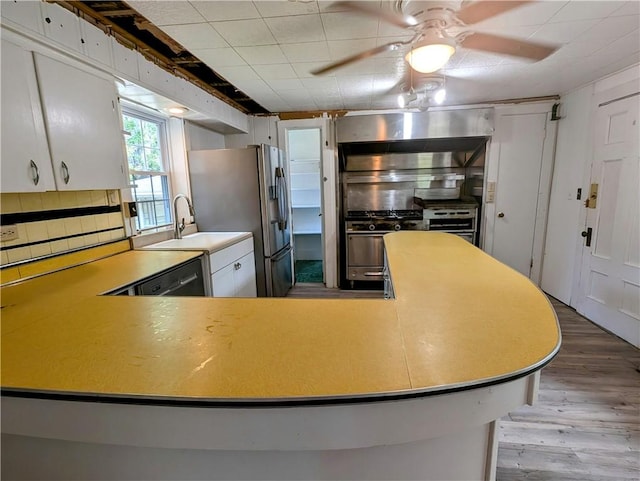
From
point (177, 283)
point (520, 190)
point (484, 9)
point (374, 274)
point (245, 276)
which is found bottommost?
point (374, 274)

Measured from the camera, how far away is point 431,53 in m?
1.44

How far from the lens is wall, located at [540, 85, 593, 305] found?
3.05m

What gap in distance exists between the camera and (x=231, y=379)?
708 millimetres

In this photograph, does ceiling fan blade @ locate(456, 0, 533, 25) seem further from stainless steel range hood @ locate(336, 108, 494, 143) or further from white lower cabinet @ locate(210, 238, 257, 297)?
white lower cabinet @ locate(210, 238, 257, 297)

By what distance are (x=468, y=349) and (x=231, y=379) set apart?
2.04 feet

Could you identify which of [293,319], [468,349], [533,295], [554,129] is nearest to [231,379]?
[293,319]

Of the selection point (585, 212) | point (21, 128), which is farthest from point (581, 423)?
point (21, 128)

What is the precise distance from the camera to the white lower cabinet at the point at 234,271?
2.42 meters

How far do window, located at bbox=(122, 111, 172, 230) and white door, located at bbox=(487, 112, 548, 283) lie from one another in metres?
3.79

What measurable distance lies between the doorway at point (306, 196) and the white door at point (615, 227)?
327 cm

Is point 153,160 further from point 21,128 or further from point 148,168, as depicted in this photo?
point 21,128

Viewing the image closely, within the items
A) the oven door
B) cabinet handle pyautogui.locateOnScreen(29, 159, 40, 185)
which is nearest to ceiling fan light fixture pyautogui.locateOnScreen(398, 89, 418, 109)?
the oven door

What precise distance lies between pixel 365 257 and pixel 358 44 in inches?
94.6

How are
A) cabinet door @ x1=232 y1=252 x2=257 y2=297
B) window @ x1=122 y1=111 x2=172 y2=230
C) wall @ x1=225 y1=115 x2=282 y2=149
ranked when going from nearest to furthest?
1. window @ x1=122 y1=111 x2=172 y2=230
2. cabinet door @ x1=232 y1=252 x2=257 y2=297
3. wall @ x1=225 y1=115 x2=282 y2=149
